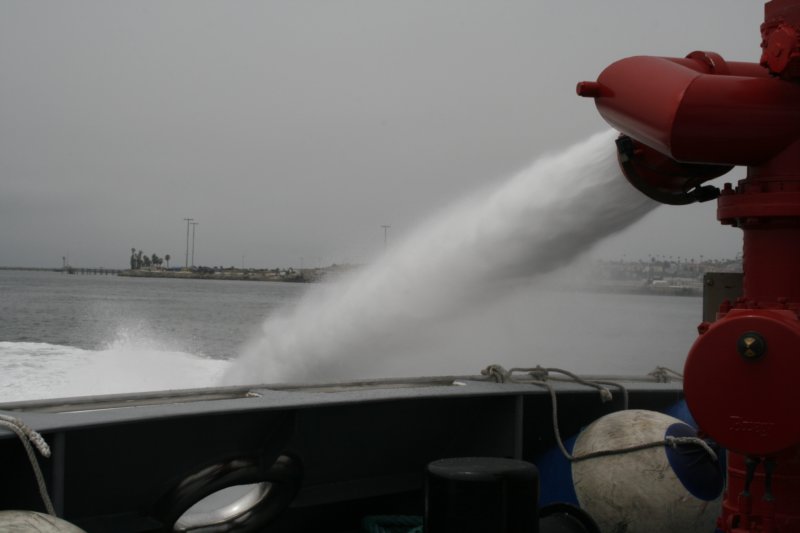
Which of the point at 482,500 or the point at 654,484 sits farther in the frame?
the point at 654,484

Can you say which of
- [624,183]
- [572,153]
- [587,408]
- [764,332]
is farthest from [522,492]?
[572,153]

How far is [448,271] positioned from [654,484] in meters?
9.46

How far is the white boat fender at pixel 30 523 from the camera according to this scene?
109 inches

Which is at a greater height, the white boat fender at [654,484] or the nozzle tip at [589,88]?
the nozzle tip at [589,88]

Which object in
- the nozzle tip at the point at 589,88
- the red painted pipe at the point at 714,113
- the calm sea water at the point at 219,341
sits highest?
the nozzle tip at the point at 589,88

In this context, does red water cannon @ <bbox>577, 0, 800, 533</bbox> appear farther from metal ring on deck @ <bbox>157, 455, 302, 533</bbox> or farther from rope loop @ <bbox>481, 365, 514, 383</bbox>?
metal ring on deck @ <bbox>157, 455, 302, 533</bbox>

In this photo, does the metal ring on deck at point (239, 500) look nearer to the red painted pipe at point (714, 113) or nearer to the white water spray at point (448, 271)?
the red painted pipe at point (714, 113)

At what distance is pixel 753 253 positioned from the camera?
3.39 metres

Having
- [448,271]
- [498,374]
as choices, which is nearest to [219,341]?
[448,271]

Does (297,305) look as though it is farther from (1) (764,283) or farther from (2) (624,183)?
(1) (764,283)

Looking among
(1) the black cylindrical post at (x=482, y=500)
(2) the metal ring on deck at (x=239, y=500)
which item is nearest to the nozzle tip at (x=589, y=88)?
(1) the black cylindrical post at (x=482, y=500)

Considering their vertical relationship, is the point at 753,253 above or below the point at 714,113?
below

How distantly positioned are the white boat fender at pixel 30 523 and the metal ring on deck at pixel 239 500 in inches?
46.8

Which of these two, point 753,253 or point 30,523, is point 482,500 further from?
point 30,523
